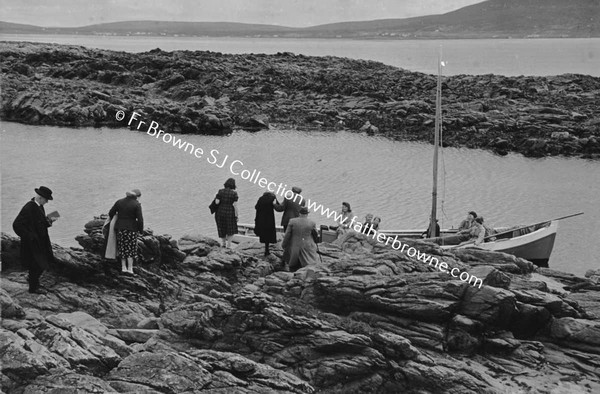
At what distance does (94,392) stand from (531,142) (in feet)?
171

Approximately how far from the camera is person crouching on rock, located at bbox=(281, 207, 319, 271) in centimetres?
1769

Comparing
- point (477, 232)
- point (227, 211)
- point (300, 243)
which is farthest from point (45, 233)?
point (477, 232)

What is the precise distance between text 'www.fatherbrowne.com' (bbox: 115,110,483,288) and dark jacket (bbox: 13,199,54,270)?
263 inches

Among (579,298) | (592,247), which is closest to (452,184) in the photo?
(592,247)

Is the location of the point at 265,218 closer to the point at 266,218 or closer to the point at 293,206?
the point at 266,218

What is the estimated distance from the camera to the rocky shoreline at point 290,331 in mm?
12188

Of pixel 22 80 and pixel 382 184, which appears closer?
pixel 382 184

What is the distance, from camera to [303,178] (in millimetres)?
46406

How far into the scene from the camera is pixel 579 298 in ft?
58.3

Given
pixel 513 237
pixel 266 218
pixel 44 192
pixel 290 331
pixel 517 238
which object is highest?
pixel 44 192

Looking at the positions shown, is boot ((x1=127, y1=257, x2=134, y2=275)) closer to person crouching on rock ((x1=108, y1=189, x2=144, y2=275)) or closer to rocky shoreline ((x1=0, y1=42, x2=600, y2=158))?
person crouching on rock ((x1=108, y1=189, x2=144, y2=275))

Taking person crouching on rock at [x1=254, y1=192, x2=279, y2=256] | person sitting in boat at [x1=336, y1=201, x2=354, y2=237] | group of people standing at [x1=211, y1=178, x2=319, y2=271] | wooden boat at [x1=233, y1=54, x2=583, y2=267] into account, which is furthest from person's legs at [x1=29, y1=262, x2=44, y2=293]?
wooden boat at [x1=233, y1=54, x2=583, y2=267]

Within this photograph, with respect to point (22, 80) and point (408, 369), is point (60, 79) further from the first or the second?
point (408, 369)

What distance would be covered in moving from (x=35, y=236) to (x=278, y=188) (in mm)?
27946
